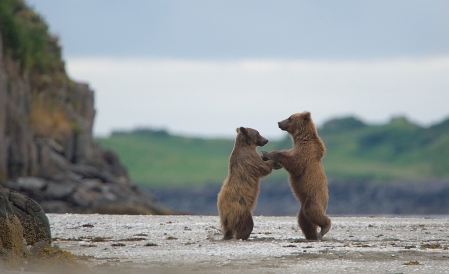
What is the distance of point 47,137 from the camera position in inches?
1211

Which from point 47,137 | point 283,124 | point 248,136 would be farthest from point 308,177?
point 47,137

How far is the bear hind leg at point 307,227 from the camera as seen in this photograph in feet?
29.9

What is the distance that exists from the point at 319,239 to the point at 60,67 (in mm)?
32305

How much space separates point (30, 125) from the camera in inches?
1134

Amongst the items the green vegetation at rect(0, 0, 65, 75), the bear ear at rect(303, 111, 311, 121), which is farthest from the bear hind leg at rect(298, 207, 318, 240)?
the green vegetation at rect(0, 0, 65, 75)

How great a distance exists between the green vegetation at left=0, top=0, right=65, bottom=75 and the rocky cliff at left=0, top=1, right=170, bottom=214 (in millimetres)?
57

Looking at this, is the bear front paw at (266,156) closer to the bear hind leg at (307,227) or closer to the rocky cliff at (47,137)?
the bear hind leg at (307,227)

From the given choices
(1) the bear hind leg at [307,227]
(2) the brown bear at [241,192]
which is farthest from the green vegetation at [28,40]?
(1) the bear hind leg at [307,227]

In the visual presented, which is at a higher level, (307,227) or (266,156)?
(266,156)

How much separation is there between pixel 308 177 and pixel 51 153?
22286 millimetres

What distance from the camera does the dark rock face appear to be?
24.8 meters

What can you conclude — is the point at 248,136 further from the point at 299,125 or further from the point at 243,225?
the point at 243,225

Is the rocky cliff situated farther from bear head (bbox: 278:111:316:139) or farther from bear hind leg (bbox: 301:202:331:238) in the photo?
bear hind leg (bbox: 301:202:331:238)

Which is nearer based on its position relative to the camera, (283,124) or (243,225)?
(243,225)
